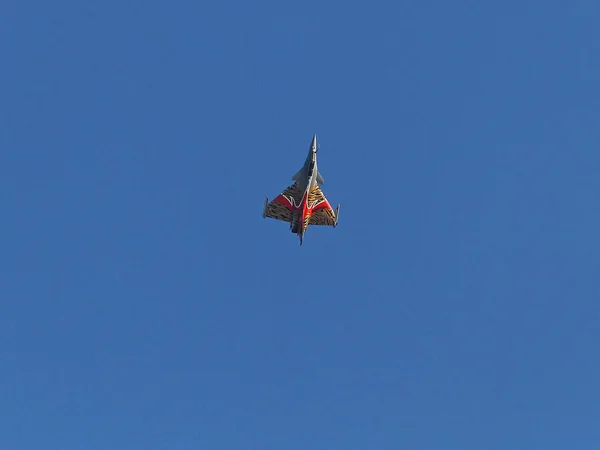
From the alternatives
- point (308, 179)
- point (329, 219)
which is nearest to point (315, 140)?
point (308, 179)

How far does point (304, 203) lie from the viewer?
9644cm

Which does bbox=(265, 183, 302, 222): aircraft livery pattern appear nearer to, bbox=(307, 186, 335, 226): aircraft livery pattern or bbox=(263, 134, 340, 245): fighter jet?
bbox=(263, 134, 340, 245): fighter jet

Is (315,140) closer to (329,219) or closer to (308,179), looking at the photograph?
(308,179)

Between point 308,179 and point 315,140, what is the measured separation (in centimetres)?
444

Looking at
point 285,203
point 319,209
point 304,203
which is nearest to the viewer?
point 304,203

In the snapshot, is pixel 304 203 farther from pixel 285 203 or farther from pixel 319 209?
pixel 319 209

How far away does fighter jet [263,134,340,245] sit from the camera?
95.6 meters

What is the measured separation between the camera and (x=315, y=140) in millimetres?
94562

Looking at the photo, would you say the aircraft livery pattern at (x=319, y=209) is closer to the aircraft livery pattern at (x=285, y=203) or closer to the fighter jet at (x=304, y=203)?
the fighter jet at (x=304, y=203)

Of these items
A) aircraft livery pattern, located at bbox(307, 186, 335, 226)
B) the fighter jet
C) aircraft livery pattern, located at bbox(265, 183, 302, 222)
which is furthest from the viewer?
aircraft livery pattern, located at bbox(307, 186, 335, 226)

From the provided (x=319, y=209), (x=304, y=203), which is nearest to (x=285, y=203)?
(x=304, y=203)

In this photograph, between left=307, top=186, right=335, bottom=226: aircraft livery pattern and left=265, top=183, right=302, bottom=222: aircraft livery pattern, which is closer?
left=265, top=183, right=302, bottom=222: aircraft livery pattern

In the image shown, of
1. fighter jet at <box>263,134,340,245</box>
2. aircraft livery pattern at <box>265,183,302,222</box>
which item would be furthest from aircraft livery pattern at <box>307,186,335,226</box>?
aircraft livery pattern at <box>265,183,302,222</box>

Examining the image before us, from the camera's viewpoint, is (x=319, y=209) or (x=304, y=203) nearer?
(x=304, y=203)
